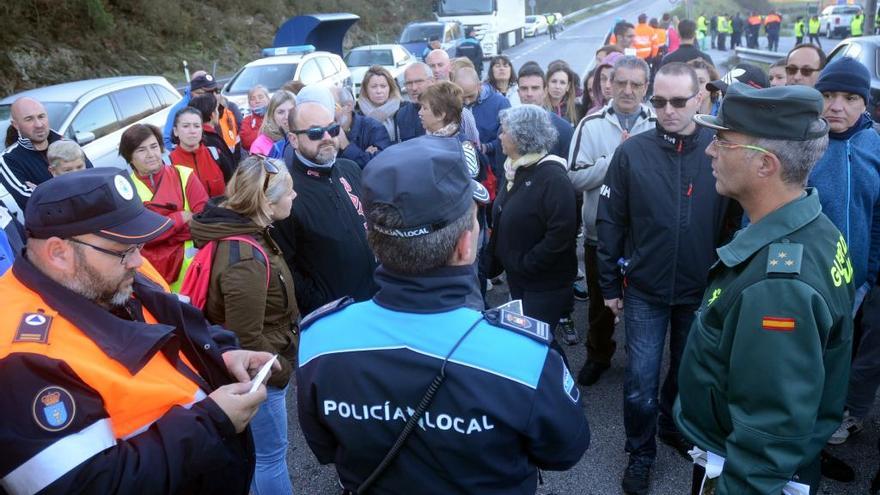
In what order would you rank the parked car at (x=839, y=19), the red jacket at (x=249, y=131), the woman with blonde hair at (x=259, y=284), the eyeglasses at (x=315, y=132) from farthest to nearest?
the parked car at (x=839, y=19) → the red jacket at (x=249, y=131) → the eyeglasses at (x=315, y=132) → the woman with blonde hair at (x=259, y=284)

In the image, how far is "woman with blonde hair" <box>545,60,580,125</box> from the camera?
641 cm

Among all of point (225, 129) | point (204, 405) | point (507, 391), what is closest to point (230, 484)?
point (204, 405)

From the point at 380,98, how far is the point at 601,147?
3035 millimetres

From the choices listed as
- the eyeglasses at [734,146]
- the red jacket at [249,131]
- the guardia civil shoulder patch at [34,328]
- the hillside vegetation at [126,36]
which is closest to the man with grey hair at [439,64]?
the red jacket at [249,131]

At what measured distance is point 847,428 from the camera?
370 cm

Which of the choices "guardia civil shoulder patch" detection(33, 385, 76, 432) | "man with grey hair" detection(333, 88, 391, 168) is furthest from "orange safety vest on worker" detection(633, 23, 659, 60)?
"guardia civil shoulder patch" detection(33, 385, 76, 432)

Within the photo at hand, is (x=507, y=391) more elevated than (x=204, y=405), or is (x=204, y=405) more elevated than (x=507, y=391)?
(x=507, y=391)

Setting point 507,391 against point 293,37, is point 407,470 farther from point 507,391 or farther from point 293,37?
point 293,37

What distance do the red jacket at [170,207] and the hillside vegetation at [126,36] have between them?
13816 millimetres

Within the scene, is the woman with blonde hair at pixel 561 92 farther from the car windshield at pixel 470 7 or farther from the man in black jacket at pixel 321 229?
the car windshield at pixel 470 7

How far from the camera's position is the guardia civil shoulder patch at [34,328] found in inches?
66.1

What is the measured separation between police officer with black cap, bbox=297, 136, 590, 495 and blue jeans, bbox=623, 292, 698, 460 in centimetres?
174

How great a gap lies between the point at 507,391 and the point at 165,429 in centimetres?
101

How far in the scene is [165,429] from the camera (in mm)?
1817
